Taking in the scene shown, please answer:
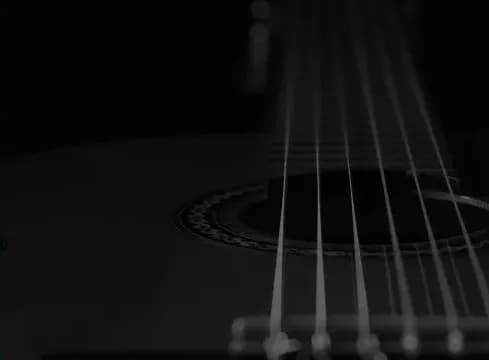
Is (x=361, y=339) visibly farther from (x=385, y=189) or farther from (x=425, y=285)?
(x=385, y=189)

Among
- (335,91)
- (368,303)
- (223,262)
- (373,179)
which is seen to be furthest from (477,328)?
(335,91)

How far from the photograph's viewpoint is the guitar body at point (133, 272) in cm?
48

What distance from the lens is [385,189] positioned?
78 centimetres

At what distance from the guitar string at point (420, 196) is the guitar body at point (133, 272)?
0.04 feet

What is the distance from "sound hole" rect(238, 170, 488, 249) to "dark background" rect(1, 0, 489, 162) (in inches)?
30.6

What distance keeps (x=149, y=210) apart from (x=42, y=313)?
10.9 inches

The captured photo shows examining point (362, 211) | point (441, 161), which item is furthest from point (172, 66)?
point (362, 211)

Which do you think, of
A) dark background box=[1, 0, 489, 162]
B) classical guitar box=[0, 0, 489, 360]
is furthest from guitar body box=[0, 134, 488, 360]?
dark background box=[1, 0, 489, 162]

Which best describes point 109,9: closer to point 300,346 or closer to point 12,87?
point 12,87

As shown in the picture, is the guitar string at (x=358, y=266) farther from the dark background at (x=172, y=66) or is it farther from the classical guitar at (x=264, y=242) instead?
the dark background at (x=172, y=66)

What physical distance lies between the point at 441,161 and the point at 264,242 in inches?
11.8

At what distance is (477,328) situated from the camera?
1.51ft

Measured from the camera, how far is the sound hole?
2.26ft

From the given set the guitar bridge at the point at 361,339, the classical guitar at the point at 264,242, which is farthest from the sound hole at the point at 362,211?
the guitar bridge at the point at 361,339
